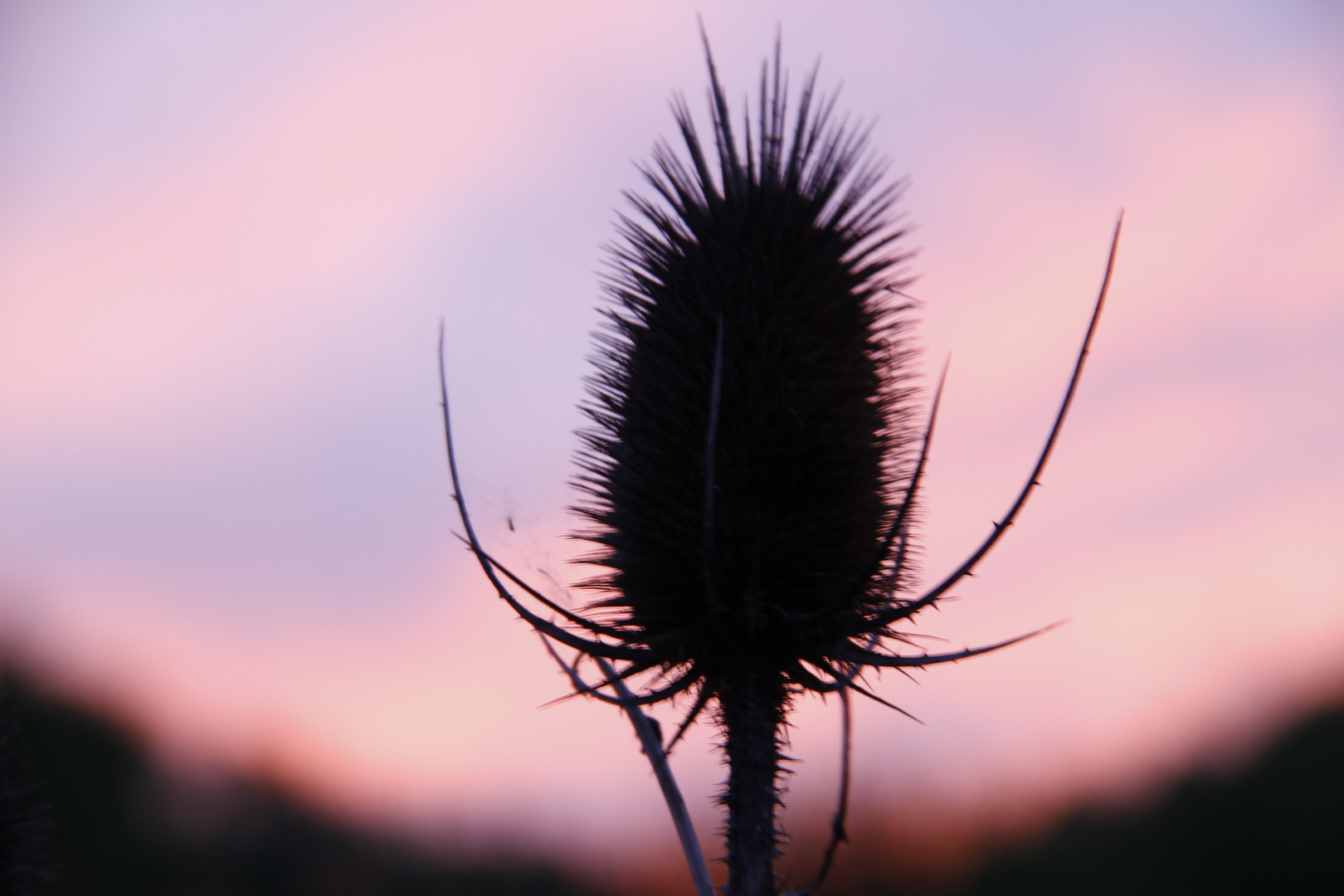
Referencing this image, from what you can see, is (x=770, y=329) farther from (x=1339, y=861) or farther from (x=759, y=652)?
(x=1339, y=861)

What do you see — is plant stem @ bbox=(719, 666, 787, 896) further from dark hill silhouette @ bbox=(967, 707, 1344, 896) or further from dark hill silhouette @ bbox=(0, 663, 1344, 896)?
dark hill silhouette @ bbox=(967, 707, 1344, 896)

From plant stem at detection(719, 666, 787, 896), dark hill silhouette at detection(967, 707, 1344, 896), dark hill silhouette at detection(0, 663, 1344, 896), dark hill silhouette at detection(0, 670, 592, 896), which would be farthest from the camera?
dark hill silhouette at detection(967, 707, 1344, 896)

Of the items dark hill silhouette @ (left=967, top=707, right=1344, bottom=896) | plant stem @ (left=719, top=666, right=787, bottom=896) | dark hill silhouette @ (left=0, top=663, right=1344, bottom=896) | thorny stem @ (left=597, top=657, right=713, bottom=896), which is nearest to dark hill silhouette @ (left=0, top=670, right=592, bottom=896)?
dark hill silhouette @ (left=0, top=663, right=1344, bottom=896)

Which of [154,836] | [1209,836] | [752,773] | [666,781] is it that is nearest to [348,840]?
[154,836]

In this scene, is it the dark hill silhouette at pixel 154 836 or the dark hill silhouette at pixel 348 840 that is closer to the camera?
the dark hill silhouette at pixel 154 836

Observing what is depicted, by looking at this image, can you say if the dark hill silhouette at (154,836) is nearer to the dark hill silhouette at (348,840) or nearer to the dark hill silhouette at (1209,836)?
the dark hill silhouette at (348,840)

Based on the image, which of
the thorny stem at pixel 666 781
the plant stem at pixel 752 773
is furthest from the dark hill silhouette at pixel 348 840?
the thorny stem at pixel 666 781

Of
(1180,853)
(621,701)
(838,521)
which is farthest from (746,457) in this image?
(1180,853)
